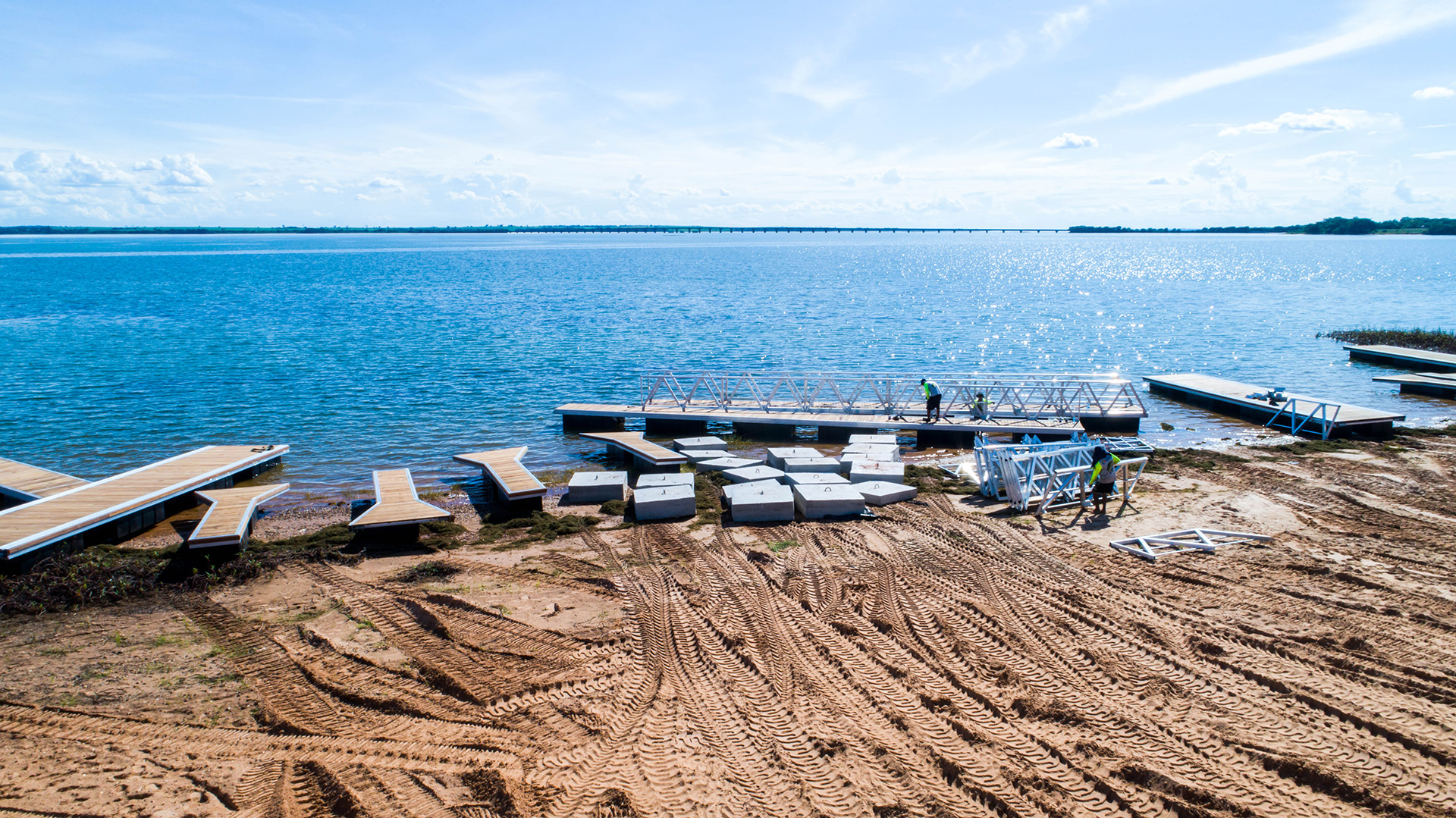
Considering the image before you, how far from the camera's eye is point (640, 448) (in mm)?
20812

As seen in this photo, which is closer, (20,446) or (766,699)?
(766,699)

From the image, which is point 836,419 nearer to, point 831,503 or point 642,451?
point 642,451

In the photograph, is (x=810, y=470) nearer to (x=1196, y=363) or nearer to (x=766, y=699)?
(x=766, y=699)

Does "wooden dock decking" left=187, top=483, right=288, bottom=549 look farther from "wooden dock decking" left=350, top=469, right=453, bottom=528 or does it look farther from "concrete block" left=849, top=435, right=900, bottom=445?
"concrete block" left=849, top=435, right=900, bottom=445

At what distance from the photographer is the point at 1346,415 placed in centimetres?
2255

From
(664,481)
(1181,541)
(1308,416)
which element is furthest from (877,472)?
(1308,416)

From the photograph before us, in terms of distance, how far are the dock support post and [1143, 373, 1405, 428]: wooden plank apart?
21.3m

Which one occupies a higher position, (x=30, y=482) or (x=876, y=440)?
(x=876, y=440)

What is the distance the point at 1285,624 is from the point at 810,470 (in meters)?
9.63

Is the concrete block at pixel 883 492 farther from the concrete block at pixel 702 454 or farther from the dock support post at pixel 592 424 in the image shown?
the dock support post at pixel 592 424

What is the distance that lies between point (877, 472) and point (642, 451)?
6646 mm

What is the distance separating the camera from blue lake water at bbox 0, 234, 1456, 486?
2488cm

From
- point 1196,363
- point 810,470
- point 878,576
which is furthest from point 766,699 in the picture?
point 1196,363

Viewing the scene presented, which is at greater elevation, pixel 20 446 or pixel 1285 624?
pixel 1285 624
